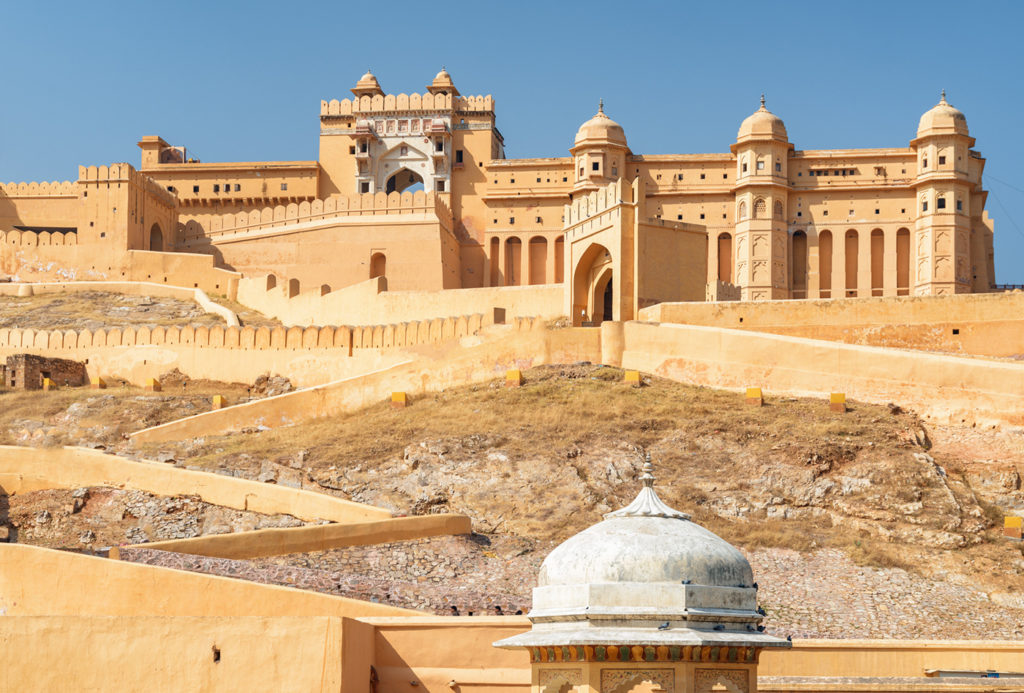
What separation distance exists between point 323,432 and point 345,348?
6.54 m

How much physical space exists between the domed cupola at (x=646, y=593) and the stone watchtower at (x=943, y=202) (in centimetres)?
3585

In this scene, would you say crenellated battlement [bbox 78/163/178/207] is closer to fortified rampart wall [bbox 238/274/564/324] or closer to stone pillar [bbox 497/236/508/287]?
fortified rampart wall [bbox 238/274/564/324]

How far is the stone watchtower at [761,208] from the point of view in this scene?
143 feet

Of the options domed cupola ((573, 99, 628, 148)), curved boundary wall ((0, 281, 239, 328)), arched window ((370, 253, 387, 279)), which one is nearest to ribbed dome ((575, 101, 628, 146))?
domed cupola ((573, 99, 628, 148))

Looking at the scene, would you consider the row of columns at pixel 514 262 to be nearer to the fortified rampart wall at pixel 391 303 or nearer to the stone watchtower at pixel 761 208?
the stone watchtower at pixel 761 208

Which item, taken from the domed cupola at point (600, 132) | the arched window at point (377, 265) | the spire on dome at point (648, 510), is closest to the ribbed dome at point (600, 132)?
the domed cupola at point (600, 132)

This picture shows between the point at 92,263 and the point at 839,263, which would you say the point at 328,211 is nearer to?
the point at 92,263

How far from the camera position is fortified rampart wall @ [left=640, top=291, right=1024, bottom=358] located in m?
27.5

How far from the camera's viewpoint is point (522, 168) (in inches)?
1866

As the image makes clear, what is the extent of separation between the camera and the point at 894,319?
28.3 meters

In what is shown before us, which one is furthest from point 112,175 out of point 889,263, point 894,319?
point 894,319

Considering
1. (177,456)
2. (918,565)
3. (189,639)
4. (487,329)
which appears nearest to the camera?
(189,639)

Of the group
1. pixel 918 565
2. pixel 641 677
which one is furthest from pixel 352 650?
pixel 918 565

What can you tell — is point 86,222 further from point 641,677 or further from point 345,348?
point 641,677
